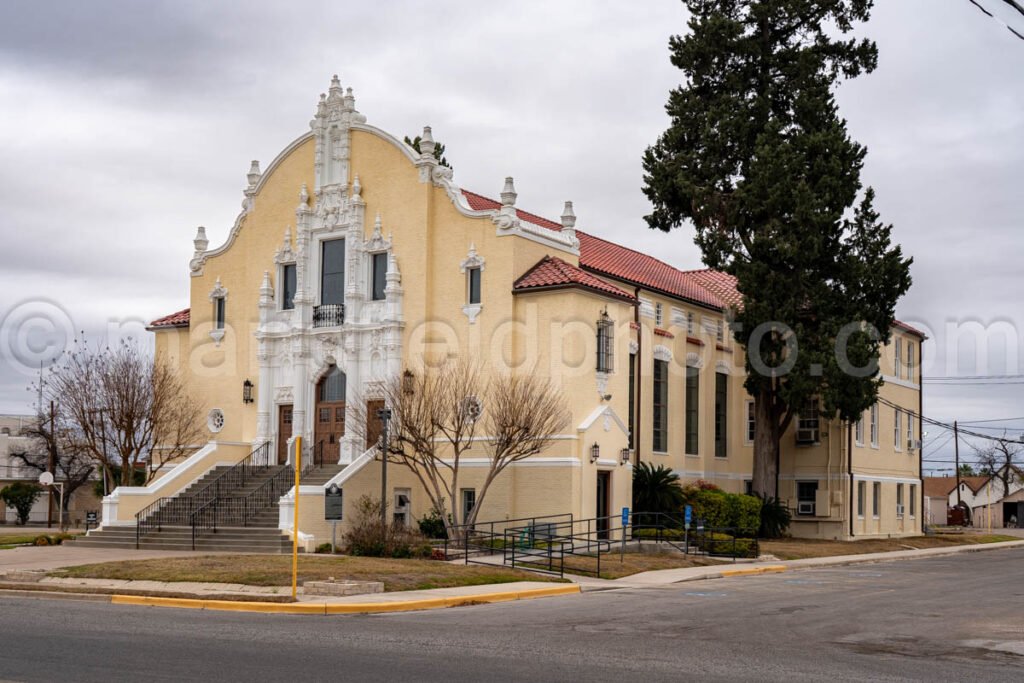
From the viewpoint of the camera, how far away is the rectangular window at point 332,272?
39594mm

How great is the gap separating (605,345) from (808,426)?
50.4 feet

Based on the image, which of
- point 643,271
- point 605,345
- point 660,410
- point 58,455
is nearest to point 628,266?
point 643,271

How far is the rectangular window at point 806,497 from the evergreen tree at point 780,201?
507 centimetres

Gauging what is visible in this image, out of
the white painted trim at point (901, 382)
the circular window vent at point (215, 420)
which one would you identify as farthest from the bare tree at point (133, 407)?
the white painted trim at point (901, 382)

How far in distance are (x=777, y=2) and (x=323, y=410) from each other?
21488mm

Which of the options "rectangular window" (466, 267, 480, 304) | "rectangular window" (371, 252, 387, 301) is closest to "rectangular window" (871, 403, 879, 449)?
"rectangular window" (466, 267, 480, 304)

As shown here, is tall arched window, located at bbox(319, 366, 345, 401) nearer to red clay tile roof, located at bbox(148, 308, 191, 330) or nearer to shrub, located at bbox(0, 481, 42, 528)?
red clay tile roof, located at bbox(148, 308, 191, 330)

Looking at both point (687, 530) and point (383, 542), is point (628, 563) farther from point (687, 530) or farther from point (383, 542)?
point (383, 542)

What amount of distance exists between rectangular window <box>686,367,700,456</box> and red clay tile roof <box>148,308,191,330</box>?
18.8 metres

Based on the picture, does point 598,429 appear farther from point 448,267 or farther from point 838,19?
point 838,19

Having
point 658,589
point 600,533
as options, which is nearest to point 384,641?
point 658,589

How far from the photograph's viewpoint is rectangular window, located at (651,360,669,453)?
41.4 metres

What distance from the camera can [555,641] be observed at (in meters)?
15.6

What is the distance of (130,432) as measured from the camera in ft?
132
